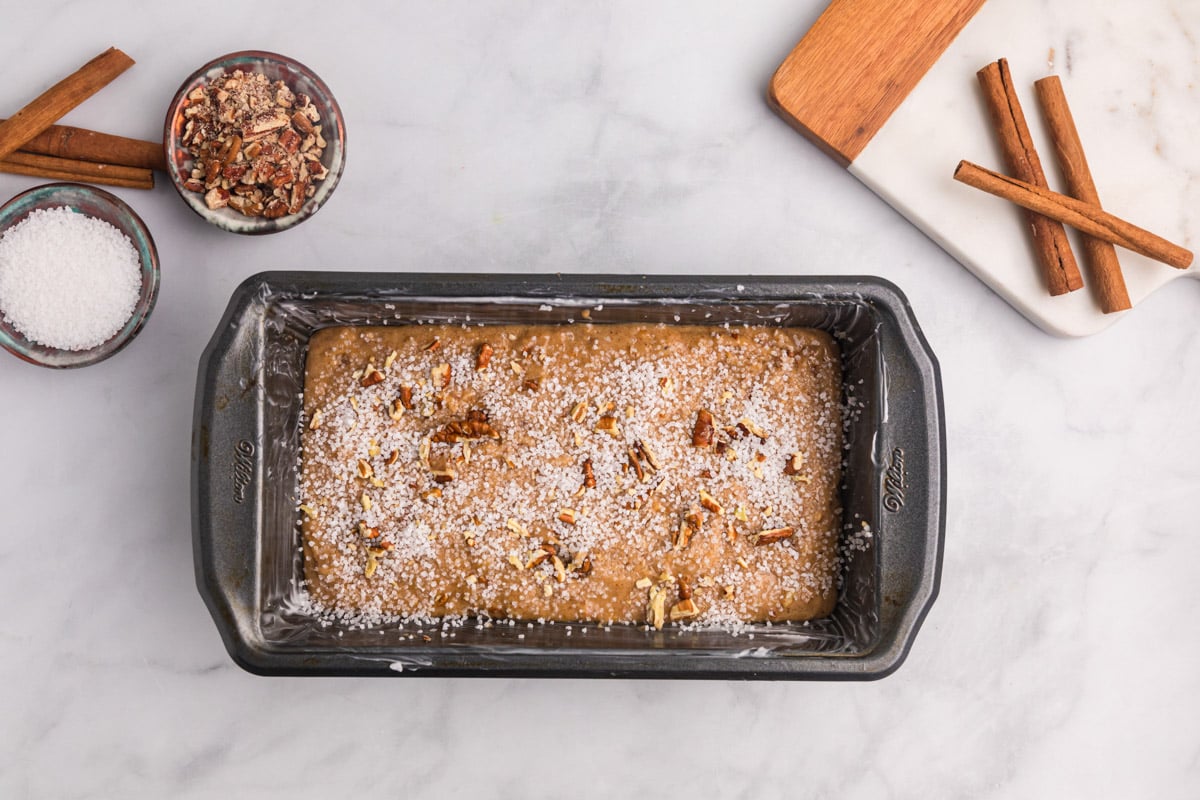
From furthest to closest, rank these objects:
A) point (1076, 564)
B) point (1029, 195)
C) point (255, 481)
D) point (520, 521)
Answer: point (1076, 564)
point (1029, 195)
point (520, 521)
point (255, 481)

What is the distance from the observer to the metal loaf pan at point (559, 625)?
134 cm

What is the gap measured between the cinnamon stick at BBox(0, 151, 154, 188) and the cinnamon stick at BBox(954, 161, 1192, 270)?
163 cm

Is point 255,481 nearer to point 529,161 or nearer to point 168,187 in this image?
point 168,187

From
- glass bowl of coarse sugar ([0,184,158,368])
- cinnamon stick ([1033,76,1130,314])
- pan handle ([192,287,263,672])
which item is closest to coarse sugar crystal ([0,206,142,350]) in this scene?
glass bowl of coarse sugar ([0,184,158,368])

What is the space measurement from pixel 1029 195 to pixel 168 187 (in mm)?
1718

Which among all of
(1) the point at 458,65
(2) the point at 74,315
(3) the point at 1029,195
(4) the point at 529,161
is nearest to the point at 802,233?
(3) the point at 1029,195

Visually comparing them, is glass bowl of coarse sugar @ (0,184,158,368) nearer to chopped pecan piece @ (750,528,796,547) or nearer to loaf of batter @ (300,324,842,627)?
loaf of batter @ (300,324,842,627)

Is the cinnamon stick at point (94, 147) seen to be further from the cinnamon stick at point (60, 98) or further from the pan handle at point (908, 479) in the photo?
the pan handle at point (908, 479)

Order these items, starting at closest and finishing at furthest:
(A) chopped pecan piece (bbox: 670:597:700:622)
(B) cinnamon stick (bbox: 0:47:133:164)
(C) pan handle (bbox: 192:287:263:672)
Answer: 1. (C) pan handle (bbox: 192:287:263:672)
2. (A) chopped pecan piece (bbox: 670:597:700:622)
3. (B) cinnamon stick (bbox: 0:47:133:164)

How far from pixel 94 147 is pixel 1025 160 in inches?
72.8

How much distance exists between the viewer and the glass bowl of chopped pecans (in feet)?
4.85

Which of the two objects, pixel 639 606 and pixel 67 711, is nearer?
pixel 639 606

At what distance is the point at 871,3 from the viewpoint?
5.30 feet

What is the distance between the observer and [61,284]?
1.50m
